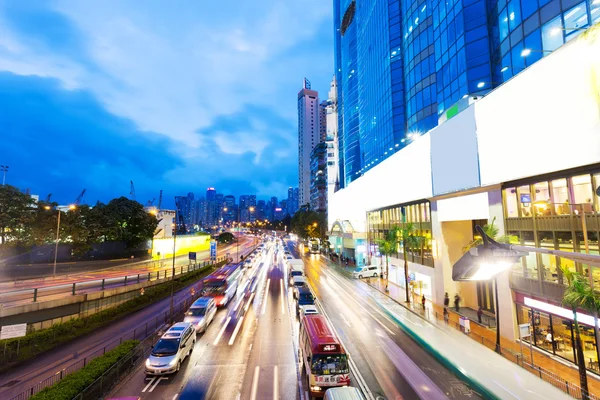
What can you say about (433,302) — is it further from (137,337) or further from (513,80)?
(137,337)

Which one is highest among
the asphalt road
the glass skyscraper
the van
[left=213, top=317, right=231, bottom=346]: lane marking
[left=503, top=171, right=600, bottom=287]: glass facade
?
the glass skyscraper

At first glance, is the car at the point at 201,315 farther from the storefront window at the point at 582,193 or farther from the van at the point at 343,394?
the storefront window at the point at 582,193

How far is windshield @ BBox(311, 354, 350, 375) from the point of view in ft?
46.8

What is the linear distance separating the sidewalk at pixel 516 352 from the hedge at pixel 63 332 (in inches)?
1122

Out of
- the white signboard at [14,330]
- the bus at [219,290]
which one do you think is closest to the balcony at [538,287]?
the bus at [219,290]

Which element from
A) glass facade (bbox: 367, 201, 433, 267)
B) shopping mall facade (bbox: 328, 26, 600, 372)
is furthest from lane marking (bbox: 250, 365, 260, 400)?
glass facade (bbox: 367, 201, 433, 267)

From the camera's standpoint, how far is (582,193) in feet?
56.8

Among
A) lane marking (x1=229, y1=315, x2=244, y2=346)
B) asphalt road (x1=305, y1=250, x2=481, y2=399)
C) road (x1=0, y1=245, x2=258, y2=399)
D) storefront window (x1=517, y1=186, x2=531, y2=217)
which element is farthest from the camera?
lane marking (x1=229, y1=315, x2=244, y2=346)

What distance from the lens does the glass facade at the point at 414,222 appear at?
117 feet

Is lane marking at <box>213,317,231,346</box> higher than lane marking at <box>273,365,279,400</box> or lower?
higher

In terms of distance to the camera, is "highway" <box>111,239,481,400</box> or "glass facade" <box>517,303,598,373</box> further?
"glass facade" <box>517,303,598,373</box>

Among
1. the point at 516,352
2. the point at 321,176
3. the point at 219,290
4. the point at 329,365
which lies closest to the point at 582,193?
the point at 516,352

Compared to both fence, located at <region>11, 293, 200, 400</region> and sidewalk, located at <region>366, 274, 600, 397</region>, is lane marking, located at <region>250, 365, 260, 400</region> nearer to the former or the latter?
fence, located at <region>11, 293, 200, 400</region>

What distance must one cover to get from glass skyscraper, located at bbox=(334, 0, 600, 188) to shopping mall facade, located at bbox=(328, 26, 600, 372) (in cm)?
478
